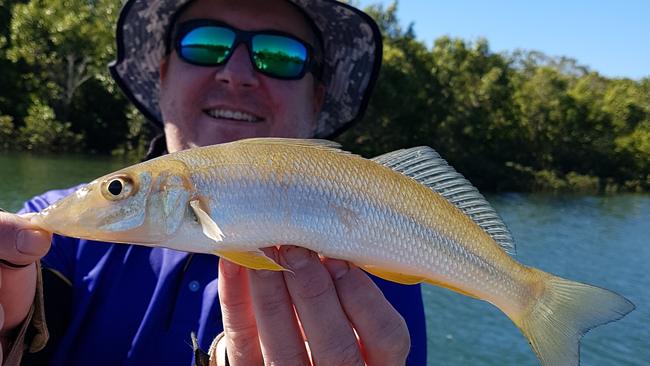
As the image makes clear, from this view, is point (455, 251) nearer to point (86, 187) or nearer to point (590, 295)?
point (590, 295)

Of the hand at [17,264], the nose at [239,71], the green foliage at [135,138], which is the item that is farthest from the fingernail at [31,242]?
the green foliage at [135,138]

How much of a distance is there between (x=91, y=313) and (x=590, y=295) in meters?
1.83

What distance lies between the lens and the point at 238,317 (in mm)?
1764

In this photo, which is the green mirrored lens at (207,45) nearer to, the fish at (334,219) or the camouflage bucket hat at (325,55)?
the camouflage bucket hat at (325,55)

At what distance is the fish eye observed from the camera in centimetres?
160

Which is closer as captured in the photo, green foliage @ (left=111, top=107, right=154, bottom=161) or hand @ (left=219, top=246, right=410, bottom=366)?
hand @ (left=219, top=246, right=410, bottom=366)

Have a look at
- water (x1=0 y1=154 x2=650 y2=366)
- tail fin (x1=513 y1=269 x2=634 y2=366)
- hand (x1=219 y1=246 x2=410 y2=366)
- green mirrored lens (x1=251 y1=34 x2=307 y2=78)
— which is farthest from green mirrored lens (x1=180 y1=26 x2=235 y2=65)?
water (x1=0 y1=154 x2=650 y2=366)

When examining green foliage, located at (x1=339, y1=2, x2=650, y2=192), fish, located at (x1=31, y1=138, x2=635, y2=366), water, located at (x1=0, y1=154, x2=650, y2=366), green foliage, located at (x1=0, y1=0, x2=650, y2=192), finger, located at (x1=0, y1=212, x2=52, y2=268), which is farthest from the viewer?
green foliage, located at (x1=339, y1=2, x2=650, y2=192)

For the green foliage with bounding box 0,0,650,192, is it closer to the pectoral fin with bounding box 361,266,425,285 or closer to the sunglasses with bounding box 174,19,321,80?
the sunglasses with bounding box 174,19,321,80

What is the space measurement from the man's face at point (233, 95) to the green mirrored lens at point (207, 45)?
4 cm

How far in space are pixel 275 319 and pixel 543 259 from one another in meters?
14.5

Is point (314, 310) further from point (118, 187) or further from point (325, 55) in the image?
point (325, 55)

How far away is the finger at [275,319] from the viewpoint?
5.39 feet

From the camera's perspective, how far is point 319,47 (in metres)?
3.01
